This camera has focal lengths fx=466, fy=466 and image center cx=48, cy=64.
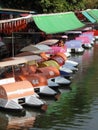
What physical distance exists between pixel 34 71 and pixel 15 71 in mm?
1689

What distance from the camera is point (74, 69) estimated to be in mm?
49469

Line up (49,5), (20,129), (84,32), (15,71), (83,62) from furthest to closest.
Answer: (84,32), (49,5), (83,62), (15,71), (20,129)

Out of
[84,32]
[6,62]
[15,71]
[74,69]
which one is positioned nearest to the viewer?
[6,62]

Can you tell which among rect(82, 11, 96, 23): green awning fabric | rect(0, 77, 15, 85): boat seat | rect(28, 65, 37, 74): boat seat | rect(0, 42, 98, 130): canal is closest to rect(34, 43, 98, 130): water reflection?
rect(0, 42, 98, 130): canal

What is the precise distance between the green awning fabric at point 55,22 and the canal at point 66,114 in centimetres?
1780

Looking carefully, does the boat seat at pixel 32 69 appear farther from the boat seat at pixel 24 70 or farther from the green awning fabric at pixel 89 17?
the green awning fabric at pixel 89 17

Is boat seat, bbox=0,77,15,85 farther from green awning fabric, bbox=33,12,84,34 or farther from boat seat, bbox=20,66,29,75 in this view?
green awning fabric, bbox=33,12,84,34

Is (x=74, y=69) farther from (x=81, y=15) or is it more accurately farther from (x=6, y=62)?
(x=81, y=15)

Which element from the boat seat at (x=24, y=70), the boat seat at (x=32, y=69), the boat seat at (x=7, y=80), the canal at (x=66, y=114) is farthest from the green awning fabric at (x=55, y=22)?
the boat seat at (x=7, y=80)

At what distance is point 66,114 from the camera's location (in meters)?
33.1

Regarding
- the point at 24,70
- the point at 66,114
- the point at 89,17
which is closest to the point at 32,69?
the point at 24,70

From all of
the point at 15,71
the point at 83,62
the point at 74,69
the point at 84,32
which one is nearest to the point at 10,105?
the point at 15,71

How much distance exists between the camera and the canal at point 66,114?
3044 cm

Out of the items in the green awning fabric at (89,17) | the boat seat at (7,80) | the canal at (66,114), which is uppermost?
the green awning fabric at (89,17)
